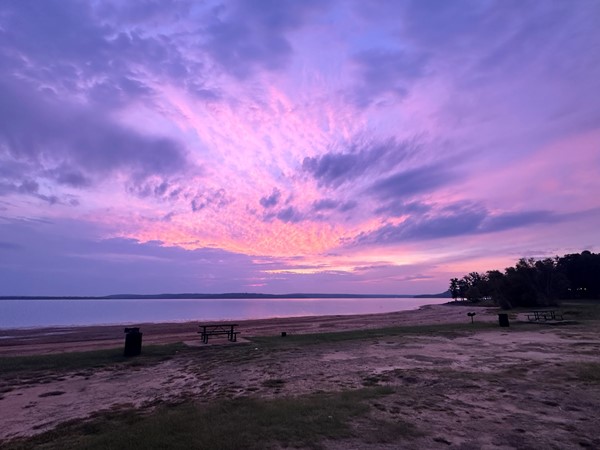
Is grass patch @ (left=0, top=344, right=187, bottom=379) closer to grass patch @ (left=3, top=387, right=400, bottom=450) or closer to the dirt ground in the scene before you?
the dirt ground

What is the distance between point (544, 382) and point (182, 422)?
7.45 m

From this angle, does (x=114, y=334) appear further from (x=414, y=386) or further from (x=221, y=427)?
(x=221, y=427)

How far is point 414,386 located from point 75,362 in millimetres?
10660

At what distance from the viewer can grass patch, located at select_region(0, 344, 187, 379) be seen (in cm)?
1122

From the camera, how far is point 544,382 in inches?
323

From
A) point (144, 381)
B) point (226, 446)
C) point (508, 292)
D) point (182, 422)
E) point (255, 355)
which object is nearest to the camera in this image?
point (226, 446)

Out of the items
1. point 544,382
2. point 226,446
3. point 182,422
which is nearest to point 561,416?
point 544,382

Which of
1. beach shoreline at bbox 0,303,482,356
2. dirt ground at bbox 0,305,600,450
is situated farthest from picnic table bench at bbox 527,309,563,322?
dirt ground at bbox 0,305,600,450

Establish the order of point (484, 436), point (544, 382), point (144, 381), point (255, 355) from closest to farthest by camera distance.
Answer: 1. point (484, 436)
2. point (544, 382)
3. point (144, 381)
4. point (255, 355)

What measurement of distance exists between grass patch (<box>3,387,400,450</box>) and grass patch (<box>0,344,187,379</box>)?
5.85m

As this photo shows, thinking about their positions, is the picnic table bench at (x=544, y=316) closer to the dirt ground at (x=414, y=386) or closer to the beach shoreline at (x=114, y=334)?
the beach shoreline at (x=114, y=334)

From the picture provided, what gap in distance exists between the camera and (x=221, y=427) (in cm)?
559

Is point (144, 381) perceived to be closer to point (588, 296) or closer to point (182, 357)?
point (182, 357)

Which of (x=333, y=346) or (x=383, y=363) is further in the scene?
(x=333, y=346)
